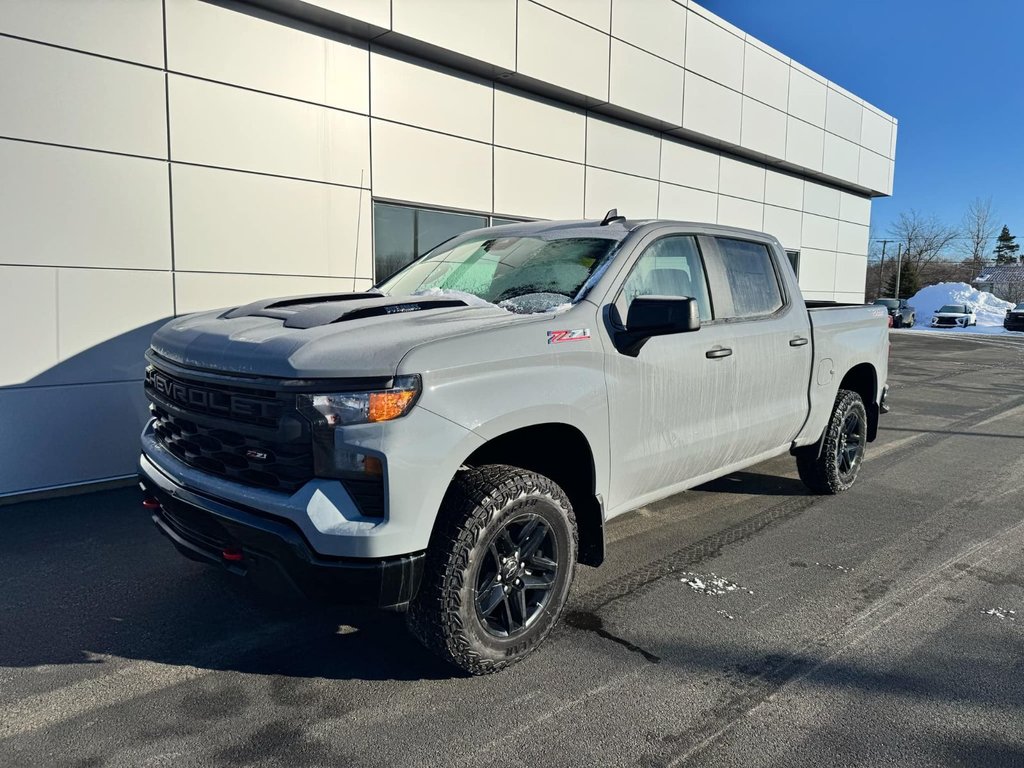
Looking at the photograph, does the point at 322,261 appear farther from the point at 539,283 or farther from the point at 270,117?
the point at 539,283

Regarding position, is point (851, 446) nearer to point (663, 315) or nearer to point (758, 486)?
point (758, 486)

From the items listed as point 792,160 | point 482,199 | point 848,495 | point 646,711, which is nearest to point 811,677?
point 646,711

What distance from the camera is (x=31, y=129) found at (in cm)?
568

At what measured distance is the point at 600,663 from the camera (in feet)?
10.3

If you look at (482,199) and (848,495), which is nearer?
(848,495)

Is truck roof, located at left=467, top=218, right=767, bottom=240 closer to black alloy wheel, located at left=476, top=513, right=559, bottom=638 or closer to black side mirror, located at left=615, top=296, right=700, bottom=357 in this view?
black side mirror, located at left=615, top=296, right=700, bottom=357

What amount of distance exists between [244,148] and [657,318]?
5.51 m

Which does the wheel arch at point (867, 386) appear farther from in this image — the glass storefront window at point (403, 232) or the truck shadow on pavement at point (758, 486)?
the glass storefront window at point (403, 232)

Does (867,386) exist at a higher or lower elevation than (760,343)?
lower

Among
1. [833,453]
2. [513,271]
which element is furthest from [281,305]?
[833,453]

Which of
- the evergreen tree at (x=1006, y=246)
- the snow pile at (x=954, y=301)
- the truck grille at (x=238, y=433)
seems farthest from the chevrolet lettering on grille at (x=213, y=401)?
the evergreen tree at (x=1006, y=246)

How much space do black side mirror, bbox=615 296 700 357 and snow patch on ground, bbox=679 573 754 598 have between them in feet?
4.96

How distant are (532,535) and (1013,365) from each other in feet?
64.0

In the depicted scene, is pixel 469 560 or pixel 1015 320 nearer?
pixel 469 560
